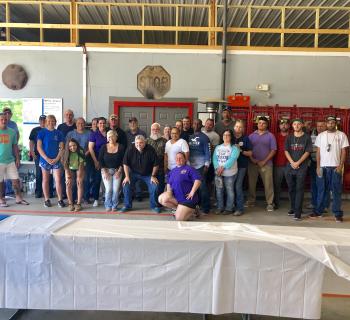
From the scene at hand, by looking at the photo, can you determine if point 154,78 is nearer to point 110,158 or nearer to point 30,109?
point 110,158

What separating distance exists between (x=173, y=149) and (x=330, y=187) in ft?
9.11

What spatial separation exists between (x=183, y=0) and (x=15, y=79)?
4.34m

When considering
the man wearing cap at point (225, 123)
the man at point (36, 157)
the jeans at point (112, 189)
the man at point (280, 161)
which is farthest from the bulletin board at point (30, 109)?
the man at point (280, 161)

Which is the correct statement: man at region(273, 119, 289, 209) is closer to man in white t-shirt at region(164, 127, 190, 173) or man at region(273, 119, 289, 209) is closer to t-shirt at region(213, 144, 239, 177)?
t-shirt at region(213, 144, 239, 177)

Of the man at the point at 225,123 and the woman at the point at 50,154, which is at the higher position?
the man at the point at 225,123

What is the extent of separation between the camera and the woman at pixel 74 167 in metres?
6.61

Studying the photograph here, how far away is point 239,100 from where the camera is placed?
8.16 metres

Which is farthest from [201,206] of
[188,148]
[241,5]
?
[241,5]

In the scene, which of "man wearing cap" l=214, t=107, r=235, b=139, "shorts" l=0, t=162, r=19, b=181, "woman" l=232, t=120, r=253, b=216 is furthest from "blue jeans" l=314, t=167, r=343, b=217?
"shorts" l=0, t=162, r=19, b=181

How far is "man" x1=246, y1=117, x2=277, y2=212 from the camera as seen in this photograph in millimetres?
6926

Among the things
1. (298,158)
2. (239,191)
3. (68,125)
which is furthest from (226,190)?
(68,125)

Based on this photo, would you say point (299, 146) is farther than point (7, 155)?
No

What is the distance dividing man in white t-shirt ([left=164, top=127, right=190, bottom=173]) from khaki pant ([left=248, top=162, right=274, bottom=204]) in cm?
146

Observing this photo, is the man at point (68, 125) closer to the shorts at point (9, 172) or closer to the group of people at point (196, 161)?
the group of people at point (196, 161)
